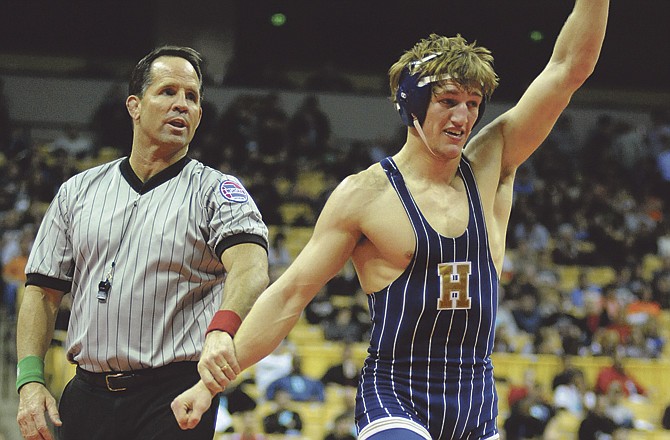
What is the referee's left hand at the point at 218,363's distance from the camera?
386cm

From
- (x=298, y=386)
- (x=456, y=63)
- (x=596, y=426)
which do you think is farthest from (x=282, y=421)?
(x=456, y=63)

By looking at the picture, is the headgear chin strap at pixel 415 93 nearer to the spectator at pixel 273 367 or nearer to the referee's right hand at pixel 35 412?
the referee's right hand at pixel 35 412

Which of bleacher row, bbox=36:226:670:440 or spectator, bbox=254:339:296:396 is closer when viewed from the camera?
bleacher row, bbox=36:226:670:440

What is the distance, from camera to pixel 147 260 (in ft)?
13.9

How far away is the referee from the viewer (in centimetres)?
418

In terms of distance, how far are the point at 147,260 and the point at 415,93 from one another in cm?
122

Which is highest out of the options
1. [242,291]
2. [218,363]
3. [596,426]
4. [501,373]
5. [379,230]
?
[379,230]

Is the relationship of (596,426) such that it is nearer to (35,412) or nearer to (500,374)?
(500,374)

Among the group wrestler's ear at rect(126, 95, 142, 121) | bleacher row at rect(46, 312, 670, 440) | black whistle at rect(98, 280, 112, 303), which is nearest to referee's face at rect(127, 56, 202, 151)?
wrestler's ear at rect(126, 95, 142, 121)

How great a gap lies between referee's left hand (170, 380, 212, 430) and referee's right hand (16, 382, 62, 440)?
2.05ft

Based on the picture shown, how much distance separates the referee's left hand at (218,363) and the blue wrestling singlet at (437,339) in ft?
1.70

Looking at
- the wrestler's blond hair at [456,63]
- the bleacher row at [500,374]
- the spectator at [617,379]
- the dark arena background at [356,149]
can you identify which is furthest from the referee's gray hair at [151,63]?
the spectator at [617,379]

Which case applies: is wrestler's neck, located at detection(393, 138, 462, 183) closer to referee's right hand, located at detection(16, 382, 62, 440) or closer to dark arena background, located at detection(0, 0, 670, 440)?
referee's right hand, located at detection(16, 382, 62, 440)

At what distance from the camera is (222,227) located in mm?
4219
